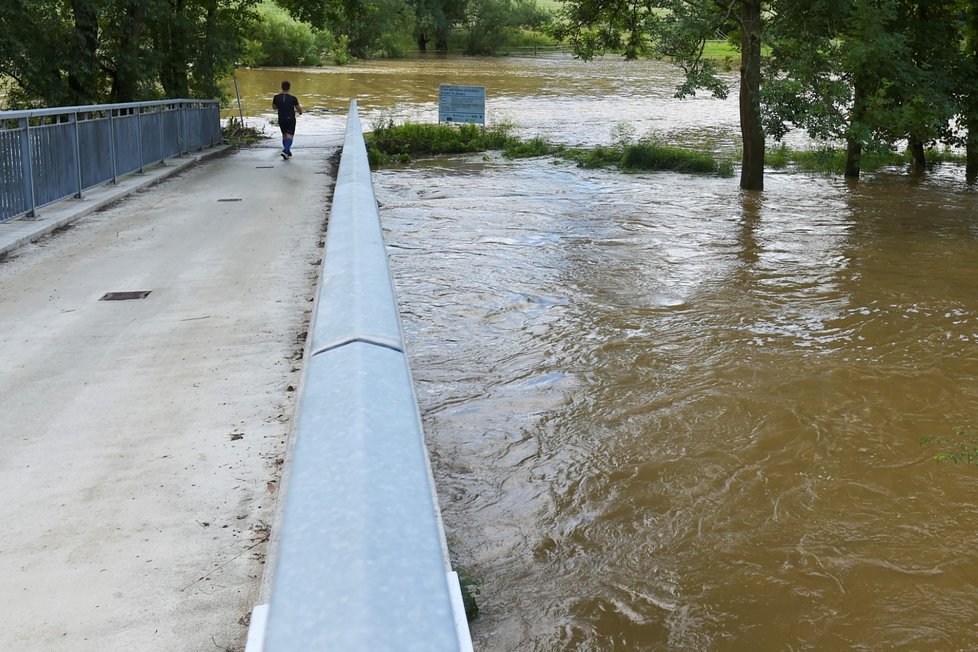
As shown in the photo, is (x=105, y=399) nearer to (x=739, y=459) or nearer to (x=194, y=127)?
(x=739, y=459)

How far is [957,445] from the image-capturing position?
6.71 metres

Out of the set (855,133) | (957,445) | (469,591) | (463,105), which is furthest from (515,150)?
(469,591)

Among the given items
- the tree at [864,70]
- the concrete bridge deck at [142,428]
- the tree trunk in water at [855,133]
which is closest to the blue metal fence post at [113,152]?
the concrete bridge deck at [142,428]

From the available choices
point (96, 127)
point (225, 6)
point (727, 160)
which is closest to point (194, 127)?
point (225, 6)

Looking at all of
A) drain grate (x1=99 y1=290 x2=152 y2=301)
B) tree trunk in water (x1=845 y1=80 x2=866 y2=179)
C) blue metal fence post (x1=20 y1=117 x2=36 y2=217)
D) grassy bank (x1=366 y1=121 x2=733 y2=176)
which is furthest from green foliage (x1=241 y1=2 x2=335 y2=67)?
drain grate (x1=99 y1=290 x2=152 y2=301)

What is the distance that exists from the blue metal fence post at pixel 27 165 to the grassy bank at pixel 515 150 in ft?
38.7

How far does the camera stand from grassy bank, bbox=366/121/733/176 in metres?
22.6

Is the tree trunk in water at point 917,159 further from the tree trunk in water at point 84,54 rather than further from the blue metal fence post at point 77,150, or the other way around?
the tree trunk in water at point 84,54

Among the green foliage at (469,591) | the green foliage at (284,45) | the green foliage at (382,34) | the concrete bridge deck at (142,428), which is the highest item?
the green foliage at (382,34)

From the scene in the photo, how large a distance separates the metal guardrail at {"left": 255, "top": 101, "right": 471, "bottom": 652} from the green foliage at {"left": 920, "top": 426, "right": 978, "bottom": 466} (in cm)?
522

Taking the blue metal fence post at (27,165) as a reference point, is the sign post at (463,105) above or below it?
above

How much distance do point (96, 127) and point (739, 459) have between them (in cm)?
1143

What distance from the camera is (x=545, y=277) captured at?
38.4 feet

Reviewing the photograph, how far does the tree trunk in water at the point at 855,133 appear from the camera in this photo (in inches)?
619
